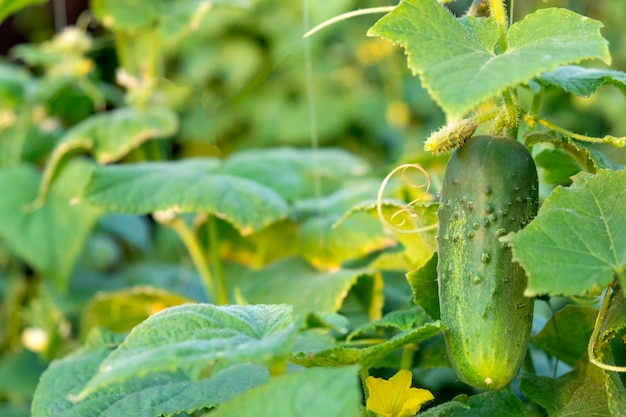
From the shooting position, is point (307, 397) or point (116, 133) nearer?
point (307, 397)

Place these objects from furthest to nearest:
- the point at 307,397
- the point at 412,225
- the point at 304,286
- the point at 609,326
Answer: the point at 304,286, the point at 412,225, the point at 609,326, the point at 307,397

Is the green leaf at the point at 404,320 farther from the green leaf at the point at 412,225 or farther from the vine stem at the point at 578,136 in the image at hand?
the vine stem at the point at 578,136

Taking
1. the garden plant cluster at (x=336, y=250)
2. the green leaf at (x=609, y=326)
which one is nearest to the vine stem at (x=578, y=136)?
Answer: the garden plant cluster at (x=336, y=250)

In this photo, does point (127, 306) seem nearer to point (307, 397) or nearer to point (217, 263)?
point (217, 263)

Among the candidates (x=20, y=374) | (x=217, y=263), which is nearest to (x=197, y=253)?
(x=217, y=263)

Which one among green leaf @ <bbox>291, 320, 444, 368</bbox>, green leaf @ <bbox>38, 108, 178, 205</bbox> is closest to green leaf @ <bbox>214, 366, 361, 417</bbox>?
green leaf @ <bbox>291, 320, 444, 368</bbox>

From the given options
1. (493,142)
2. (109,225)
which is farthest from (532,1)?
(493,142)

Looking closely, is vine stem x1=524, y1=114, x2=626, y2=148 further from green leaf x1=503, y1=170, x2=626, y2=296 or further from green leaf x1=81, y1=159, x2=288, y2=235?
green leaf x1=81, y1=159, x2=288, y2=235
